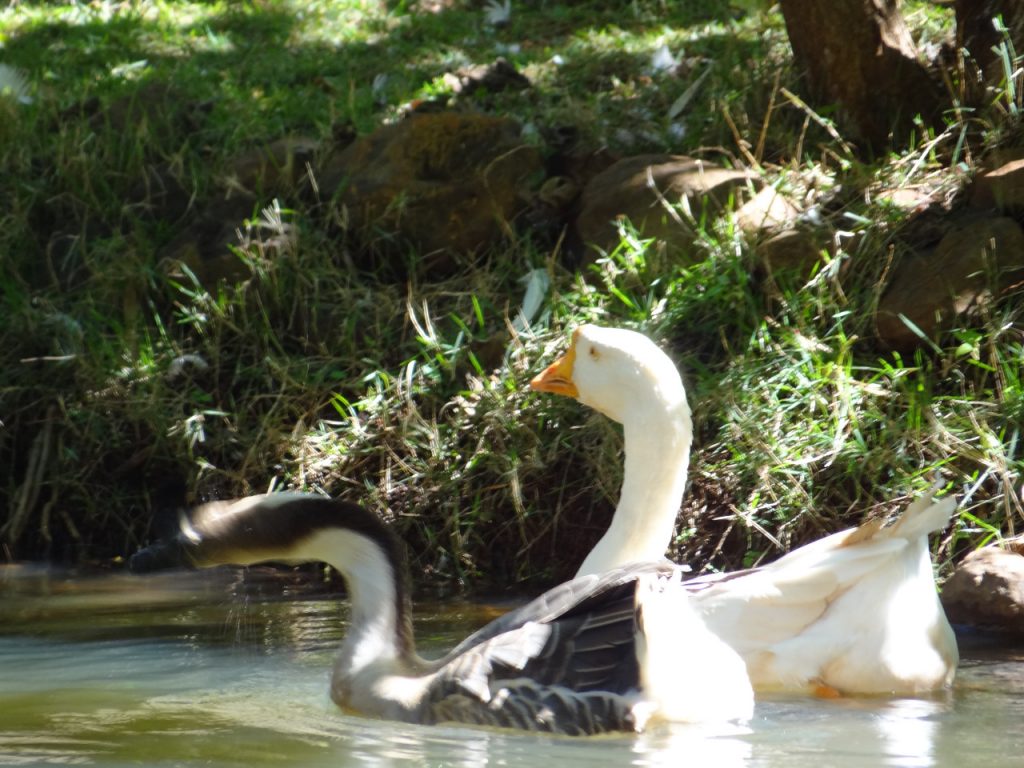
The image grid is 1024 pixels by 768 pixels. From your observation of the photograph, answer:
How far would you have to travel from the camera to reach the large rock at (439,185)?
7.62 m

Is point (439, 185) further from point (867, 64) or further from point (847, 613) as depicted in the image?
point (847, 613)

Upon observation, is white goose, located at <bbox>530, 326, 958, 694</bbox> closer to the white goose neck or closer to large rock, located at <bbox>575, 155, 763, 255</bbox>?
the white goose neck

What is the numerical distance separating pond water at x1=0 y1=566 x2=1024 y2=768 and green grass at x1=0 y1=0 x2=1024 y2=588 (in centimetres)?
53

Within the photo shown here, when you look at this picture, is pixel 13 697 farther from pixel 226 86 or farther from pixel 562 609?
pixel 226 86

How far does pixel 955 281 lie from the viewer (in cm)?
613

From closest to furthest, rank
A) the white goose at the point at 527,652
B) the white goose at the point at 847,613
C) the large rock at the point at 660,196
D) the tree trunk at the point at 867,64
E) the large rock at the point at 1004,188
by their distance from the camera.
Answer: the white goose at the point at 527,652 → the white goose at the point at 847,613 → the large rock at the point at 1004,188 → the large rock at the point at 660,196 → the tree trunk at the point at 867,64

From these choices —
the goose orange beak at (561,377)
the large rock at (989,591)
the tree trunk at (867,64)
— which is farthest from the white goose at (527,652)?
the tree trunk at (867,64)

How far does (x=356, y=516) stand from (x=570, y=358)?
1155mm

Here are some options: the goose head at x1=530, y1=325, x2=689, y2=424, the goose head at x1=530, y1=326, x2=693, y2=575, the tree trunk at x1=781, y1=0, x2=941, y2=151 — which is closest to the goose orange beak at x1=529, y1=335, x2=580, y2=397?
the goose head at x1=530, y1=325, x2=689, y2=424

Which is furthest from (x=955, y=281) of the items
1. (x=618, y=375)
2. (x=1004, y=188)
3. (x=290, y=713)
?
(x=290, y=713)

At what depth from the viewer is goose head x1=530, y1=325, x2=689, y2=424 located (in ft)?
16.3

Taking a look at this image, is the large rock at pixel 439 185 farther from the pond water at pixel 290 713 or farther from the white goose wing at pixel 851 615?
the white goose wing at pixel 851 615

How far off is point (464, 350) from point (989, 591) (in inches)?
108

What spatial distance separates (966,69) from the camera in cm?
714
